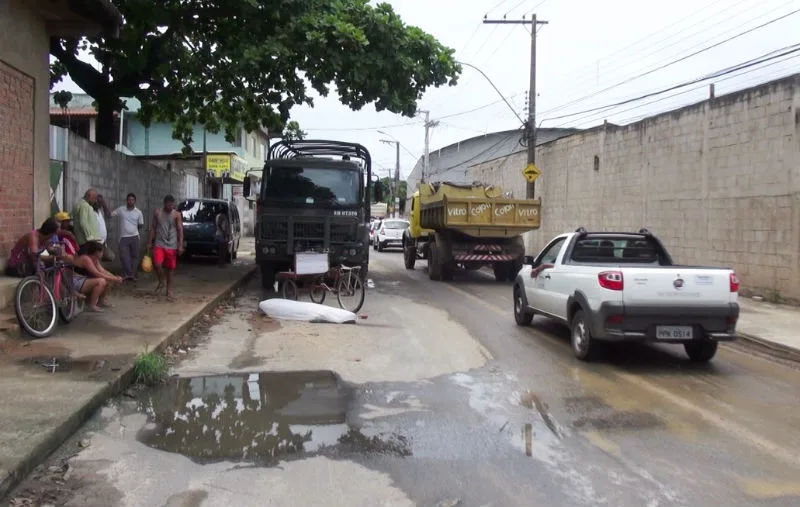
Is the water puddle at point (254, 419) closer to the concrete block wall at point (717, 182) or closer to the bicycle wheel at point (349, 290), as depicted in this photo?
the bicycle wheel at point (349, 290)

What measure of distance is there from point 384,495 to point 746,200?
493 inches

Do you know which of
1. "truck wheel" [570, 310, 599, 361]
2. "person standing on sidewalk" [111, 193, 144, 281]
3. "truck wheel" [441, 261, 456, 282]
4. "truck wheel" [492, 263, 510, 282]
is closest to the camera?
"truck wheel" [570, 310, 599, 361]

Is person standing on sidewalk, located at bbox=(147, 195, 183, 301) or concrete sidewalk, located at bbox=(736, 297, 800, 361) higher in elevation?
person standing on sidewalk, located at bbox=(147, 195, 183, 301)

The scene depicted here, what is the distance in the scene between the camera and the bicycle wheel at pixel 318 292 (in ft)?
39.4

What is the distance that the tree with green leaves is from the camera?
13703mm

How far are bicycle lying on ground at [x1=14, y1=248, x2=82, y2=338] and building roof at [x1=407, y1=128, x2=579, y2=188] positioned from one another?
38.3 meters

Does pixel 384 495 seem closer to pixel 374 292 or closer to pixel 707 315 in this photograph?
pixel 707 315

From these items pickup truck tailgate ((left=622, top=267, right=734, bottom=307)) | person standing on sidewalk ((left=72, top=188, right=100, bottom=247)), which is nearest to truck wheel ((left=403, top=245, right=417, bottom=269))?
person standing on sidewalk ((left=72, top=188, right=100, bottom=247))

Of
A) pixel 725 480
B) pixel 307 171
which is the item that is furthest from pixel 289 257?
pixel 725 480

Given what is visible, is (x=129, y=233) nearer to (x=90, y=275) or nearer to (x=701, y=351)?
(x=90, y=275)

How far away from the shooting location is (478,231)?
17.4 meters

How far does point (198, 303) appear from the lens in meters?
11.5

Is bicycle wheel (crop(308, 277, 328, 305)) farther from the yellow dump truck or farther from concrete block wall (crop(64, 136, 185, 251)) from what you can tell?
the yellow dump truck

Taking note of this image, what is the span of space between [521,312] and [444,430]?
5539mm
